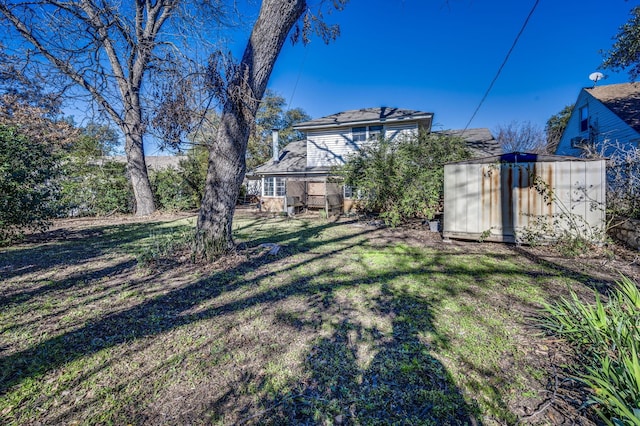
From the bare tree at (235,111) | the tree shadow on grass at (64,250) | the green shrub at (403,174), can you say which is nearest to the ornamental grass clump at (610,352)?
the bare tree at (235,111)

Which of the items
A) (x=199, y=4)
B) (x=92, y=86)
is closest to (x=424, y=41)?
(x=199, y=4)

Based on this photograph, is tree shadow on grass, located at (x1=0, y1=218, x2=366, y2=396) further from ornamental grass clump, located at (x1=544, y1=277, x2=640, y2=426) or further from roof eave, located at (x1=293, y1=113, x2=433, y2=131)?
roof eave, located at (x1=293, y1=113, x2=433, y2=131)

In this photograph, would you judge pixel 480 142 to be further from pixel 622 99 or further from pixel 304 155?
pixel 304 155

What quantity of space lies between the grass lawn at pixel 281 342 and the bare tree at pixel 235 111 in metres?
0.77

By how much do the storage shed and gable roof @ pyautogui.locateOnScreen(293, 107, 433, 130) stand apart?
7616 mm

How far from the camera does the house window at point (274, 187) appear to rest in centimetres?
1598

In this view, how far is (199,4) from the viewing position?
6.39m

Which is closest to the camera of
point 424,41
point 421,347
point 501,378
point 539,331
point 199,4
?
point 501,378

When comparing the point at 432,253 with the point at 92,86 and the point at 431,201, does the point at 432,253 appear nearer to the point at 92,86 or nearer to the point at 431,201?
the point at 431,201

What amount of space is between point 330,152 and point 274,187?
3.95 m

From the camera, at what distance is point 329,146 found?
1534cm

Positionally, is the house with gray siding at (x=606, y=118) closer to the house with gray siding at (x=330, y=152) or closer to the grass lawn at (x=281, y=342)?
the house with gray siding at (x=330, y=152)

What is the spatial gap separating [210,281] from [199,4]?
653 centimetres

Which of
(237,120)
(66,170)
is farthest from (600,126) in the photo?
(66,170)
